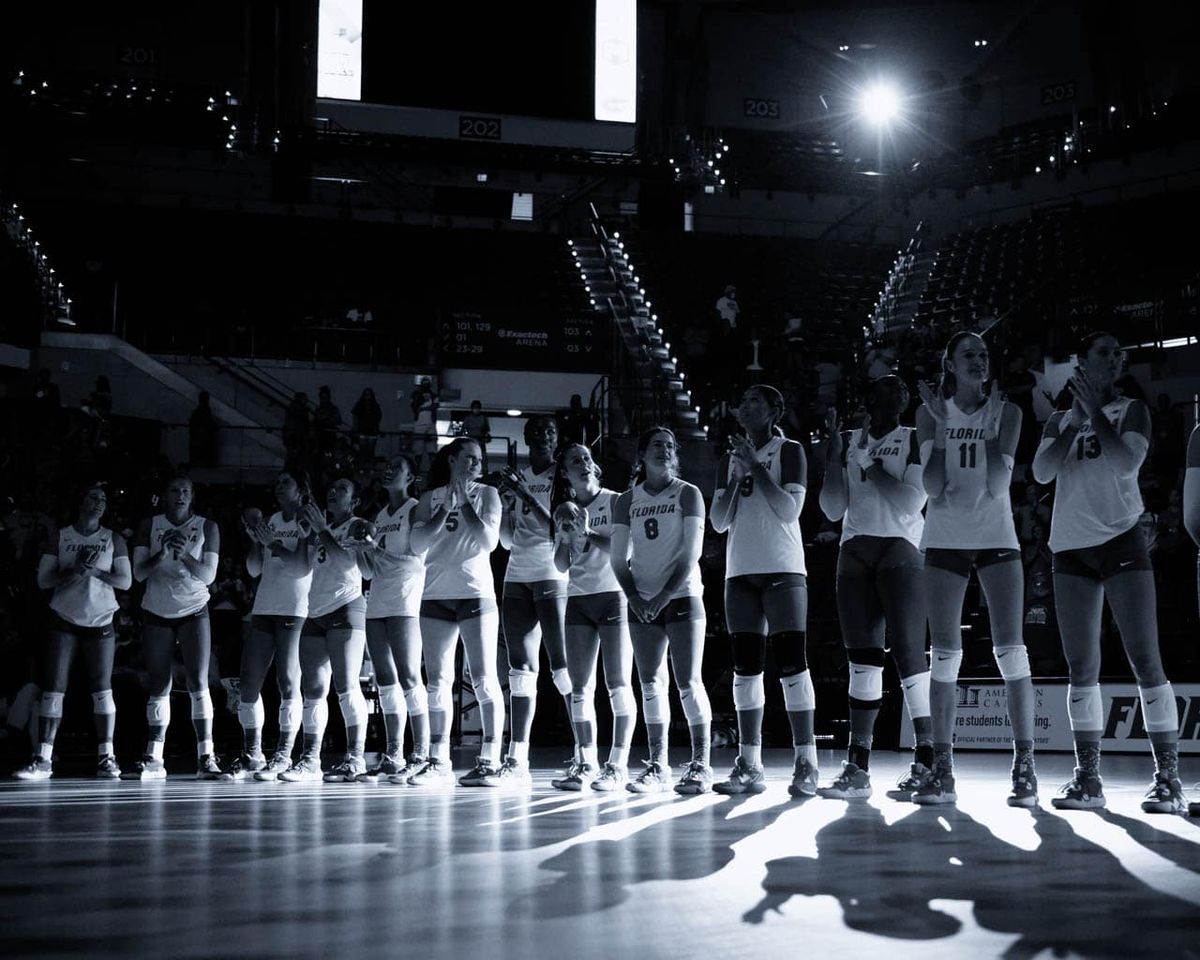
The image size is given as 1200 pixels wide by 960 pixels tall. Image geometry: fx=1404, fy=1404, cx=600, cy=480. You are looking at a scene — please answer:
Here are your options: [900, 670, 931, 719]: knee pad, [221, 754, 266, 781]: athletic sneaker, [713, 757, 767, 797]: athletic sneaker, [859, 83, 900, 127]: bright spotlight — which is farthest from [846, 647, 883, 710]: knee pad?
[859, 83, 900, 127]: bright spotlight

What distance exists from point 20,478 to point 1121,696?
12.9 meters

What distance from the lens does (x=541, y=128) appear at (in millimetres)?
21234

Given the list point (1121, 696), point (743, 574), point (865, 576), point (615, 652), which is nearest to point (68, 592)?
point (615, 652)

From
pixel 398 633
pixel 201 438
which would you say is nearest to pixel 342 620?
pixel 398 633

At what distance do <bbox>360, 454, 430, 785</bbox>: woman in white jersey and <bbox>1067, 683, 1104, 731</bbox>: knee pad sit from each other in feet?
12.9

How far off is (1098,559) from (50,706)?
22.3 ft

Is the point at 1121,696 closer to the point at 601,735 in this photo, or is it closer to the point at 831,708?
the point at 831,708

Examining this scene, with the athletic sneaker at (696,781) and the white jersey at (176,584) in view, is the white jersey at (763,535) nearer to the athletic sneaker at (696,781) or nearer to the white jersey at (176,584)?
the athletic sneaker at (696,781)

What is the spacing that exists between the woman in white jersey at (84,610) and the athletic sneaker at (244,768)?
3.23ft

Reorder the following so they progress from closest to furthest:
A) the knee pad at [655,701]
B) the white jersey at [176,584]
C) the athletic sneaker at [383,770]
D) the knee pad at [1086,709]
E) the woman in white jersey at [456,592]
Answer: the knee pad at [1086,709] → the knee pad at [655,701] → the woman in white jersey at [456,592] → the athletic sneaker at [383,770] → the white jersey at [176,584]

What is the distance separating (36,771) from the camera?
897 cm

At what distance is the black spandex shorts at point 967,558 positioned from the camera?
6.23m

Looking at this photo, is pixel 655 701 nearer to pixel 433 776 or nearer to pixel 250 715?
pixel 433 776

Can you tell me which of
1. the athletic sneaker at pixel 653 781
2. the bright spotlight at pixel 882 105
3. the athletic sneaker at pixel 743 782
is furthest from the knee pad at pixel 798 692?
the bright spotlight at pixel 882 105
